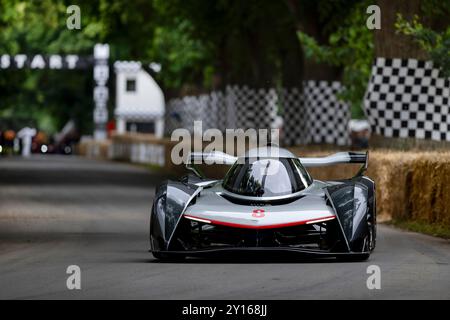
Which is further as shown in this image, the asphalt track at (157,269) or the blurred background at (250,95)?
the blurred background at (250,95)

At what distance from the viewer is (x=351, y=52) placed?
3034 centimetres

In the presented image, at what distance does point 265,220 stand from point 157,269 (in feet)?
4.00

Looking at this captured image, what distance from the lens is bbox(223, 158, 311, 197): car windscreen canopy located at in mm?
14305

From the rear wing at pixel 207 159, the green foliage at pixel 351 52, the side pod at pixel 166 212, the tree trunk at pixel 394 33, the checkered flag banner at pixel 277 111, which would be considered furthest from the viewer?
the checkered flag banner at pixel 277 111

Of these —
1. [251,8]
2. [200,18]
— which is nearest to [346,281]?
[251,8]

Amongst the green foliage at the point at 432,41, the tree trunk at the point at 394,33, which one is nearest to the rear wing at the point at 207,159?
the green foliage at the point at 432,41

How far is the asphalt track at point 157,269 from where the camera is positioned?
11.2 m

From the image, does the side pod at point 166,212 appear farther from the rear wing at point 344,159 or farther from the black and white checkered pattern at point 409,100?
the black and white checkered pattern at point 409,100

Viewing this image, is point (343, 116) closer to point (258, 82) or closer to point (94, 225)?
point (258, 82)

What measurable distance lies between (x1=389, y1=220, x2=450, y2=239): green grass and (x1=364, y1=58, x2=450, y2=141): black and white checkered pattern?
4.12 meters

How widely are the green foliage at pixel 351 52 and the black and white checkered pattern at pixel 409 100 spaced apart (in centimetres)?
513

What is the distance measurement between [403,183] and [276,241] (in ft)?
22.3

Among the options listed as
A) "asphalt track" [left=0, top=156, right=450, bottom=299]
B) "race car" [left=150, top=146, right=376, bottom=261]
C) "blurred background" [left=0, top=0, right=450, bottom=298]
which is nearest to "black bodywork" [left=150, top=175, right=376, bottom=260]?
"race car" [left=150, top=146, right=376, bottom=261]

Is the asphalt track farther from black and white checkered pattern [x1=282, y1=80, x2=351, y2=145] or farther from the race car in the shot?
black and white checkered pattern [x1=282, y1=80, x2=351, y2=145]
